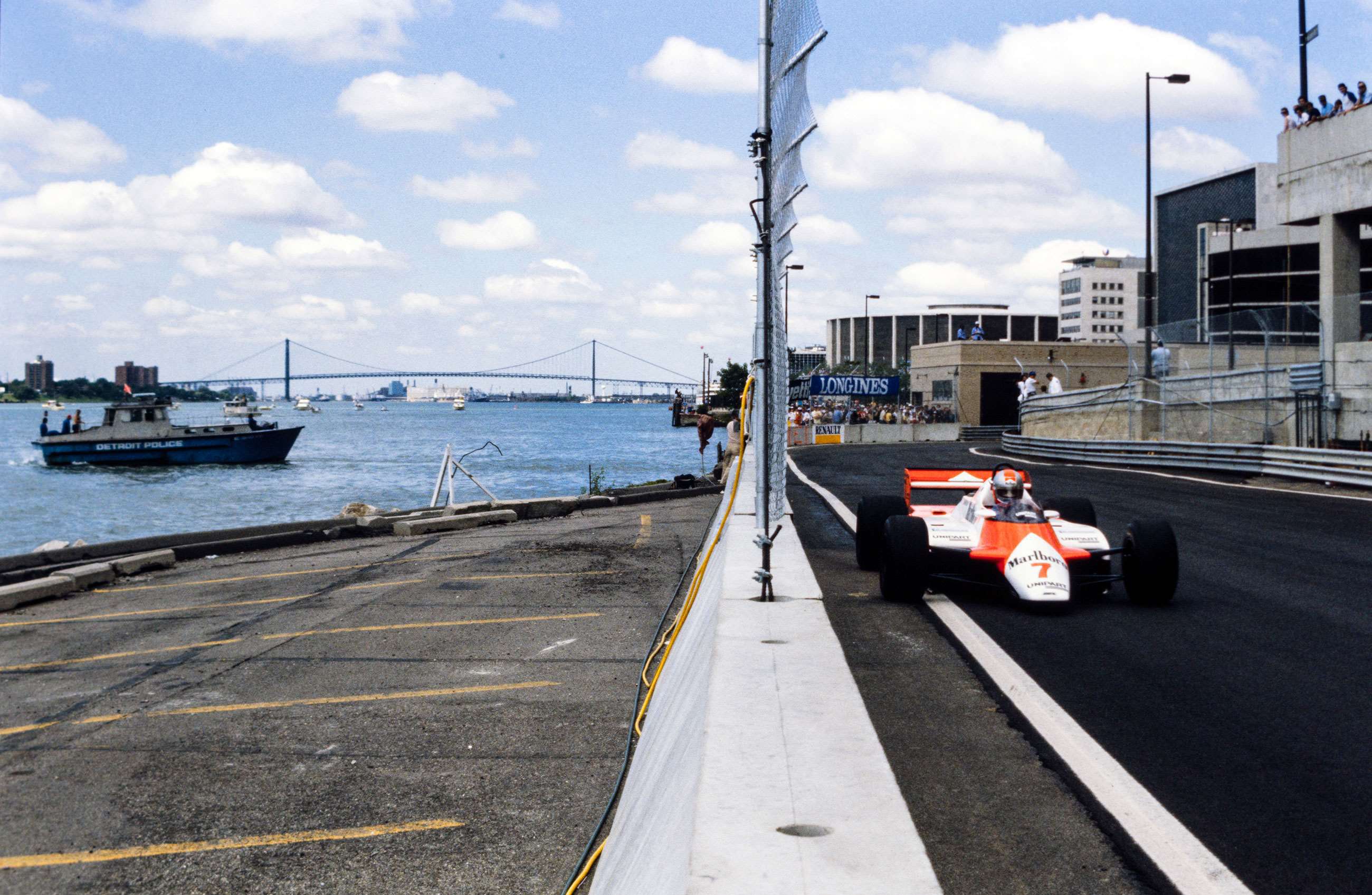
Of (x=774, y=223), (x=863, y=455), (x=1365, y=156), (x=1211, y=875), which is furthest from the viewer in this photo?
(x=863, y=455)

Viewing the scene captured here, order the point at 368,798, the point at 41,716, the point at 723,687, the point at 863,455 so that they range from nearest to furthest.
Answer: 1. the point at 723,687
2. the point at 368,798
3. the point at 41,716
4. the point at 863,455

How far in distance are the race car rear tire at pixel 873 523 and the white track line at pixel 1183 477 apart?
10670 mm

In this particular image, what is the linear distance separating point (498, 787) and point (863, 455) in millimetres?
32115

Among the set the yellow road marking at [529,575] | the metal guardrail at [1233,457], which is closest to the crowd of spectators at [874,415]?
the metal guardrail at [1233,457]

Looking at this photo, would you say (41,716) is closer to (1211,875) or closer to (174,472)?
(1211,875)

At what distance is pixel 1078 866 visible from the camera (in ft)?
12.3

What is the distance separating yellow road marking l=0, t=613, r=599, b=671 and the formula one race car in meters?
3.03

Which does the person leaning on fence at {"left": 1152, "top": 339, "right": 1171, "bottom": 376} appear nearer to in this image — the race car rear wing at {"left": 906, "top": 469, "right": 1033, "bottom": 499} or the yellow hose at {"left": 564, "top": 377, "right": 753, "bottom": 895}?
the race car rear wing at {"left": 906, "top": 469, "right": 1033, "bottom": 499}

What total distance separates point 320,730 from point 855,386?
54260 millimetres

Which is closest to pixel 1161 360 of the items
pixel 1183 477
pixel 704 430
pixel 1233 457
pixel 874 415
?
pixel 1233 457

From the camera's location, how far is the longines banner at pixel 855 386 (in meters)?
58.4

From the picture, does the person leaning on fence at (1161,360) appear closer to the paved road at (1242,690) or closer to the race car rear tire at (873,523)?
the paved road at (1242,690)

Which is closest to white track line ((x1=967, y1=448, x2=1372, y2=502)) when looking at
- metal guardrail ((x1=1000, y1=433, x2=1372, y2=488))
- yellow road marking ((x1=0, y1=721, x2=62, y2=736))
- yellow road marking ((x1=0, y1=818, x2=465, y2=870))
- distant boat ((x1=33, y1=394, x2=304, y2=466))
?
metal guardrail ((x1=1000, y1=433, x2=1372, y2=488))

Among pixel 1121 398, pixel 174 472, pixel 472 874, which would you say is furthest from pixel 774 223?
pixel 174 472
